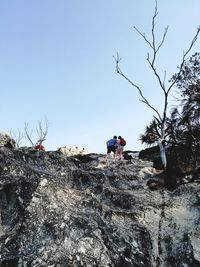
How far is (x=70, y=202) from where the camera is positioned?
841 centimetres

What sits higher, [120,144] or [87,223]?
[120,144]

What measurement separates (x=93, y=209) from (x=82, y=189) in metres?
1.46

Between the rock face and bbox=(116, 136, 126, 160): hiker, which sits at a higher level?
bbox=(116, 136, 126, 160): hiker

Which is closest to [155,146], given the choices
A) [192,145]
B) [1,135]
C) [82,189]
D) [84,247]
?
[192,145]

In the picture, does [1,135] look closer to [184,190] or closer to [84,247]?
[184,190]

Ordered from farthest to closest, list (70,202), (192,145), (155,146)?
1. (155,146)
2. (192,145)
3. (70,202)

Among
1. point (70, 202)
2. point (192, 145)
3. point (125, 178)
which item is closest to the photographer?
point (70, 202)

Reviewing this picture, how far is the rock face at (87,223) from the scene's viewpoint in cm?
702

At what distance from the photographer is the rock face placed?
7016 millimetres

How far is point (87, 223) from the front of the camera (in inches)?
302

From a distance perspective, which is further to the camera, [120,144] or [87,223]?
[120,144]

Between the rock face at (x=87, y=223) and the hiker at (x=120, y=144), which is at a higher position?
the hiker at (x=120, y=144)

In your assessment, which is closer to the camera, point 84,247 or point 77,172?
point 84,247

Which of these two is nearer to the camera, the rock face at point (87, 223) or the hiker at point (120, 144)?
the rock face at point (87, 223)
